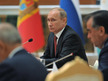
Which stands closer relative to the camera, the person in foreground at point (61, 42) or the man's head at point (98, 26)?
the man's head at point (98, 26)

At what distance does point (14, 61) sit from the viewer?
5.86 feet

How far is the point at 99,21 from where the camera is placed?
2.36 m

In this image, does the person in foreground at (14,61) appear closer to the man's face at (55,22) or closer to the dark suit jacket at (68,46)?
the dark suit jacket at (68,46)

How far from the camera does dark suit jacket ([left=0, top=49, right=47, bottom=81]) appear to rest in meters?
1.73

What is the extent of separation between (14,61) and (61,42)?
5.81ft

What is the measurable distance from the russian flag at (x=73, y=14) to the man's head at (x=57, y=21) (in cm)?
142

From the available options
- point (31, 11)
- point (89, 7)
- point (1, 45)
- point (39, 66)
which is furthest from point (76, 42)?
point (89, 7)

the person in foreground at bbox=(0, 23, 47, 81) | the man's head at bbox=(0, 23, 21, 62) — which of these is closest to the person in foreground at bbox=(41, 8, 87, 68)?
the person in foreground at bbox=(0, 23, 47, 81)

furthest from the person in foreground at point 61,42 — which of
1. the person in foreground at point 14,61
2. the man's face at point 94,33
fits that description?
the person in foreground at point 14,61

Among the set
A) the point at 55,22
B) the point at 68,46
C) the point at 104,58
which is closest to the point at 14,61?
the point at 104,58

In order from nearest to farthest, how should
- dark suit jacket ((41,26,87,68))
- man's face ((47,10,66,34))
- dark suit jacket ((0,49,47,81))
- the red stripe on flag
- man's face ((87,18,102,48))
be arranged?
dark suit jacket ((0,49,47,81)) → man's face ((87,18,102,48)) → dark suit jacket ((41,26,87,68)) → man's face ((47,10,66,34)) → the red stripe on flag

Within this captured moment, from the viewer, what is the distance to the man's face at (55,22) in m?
3.64

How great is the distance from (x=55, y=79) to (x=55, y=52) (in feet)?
6.74

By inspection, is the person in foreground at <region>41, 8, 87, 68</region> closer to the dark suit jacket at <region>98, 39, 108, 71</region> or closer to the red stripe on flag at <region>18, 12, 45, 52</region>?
the dark suit jacket at <region>98, 39, 108, 71</region>
